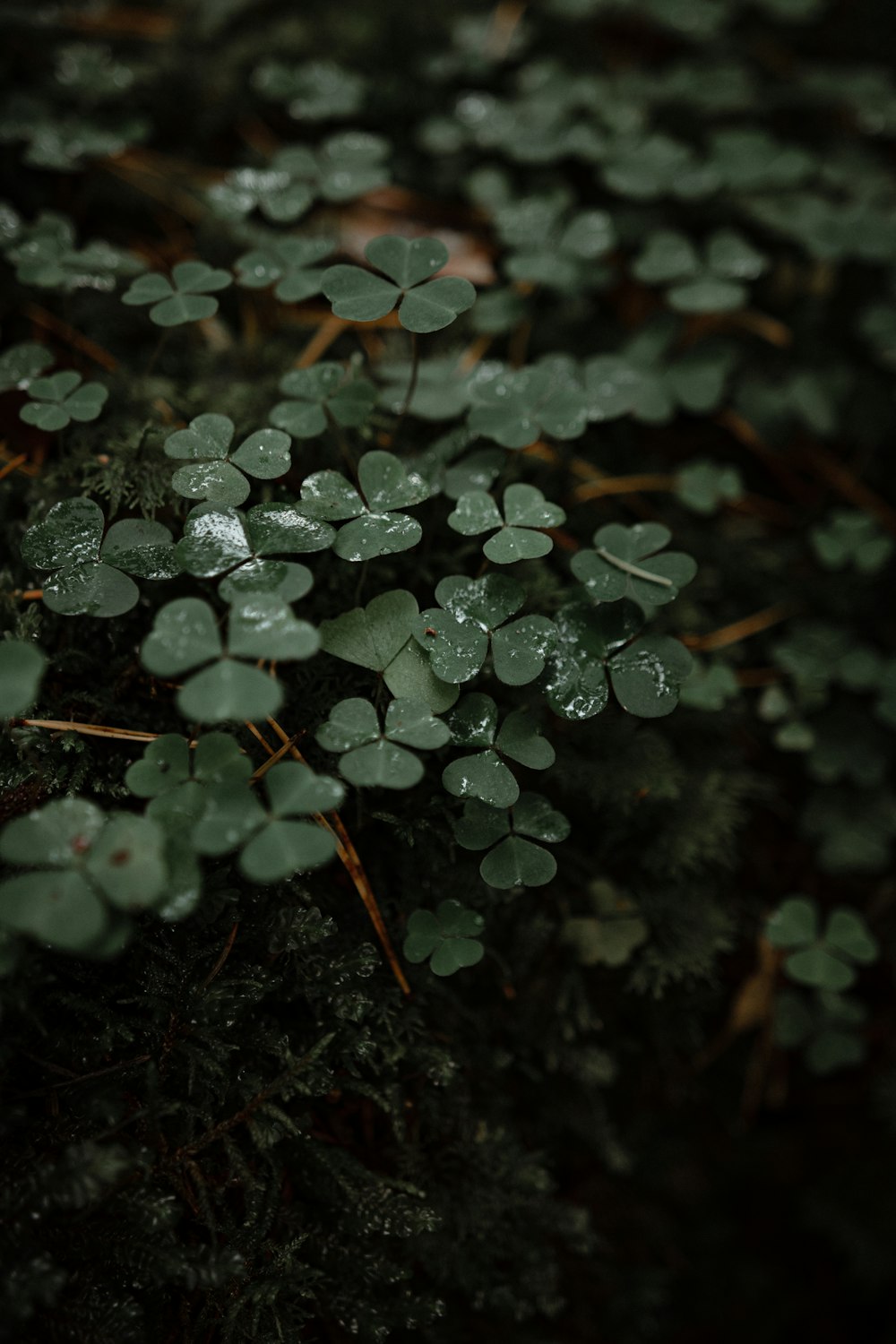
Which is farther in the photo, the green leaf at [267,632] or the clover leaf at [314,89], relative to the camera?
the clover leaf at [314,89]

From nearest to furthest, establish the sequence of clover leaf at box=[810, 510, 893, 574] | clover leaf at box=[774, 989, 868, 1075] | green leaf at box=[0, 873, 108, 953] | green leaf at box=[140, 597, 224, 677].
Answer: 1. green leaf at box=[0, 873, 108, 953]
2. green leaf at box=[140, 597, 224, 677]
3. clover leaf at box=[774, 989, 868, 1075]
4. clover leaf at box=[810, 510, 893, 574]

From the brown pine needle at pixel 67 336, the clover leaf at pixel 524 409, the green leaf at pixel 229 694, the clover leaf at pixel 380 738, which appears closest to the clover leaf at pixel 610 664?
the clover leaf at pixel 380 738

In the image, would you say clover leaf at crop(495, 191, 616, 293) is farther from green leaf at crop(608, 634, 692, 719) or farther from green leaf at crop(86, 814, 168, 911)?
green leaf at crop(86, 814, 168, 911)

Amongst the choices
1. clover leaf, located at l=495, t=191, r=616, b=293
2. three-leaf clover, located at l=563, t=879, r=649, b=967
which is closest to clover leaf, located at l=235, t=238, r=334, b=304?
clover leaf, located at l=495, t=191, r=616, b=293

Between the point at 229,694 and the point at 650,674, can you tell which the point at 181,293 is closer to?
the point at 229,694

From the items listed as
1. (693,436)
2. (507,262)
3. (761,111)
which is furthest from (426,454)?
(761,111)

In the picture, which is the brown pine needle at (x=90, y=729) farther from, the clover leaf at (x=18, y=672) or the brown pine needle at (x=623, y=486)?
the brown pine needle at (x=623, y=486)

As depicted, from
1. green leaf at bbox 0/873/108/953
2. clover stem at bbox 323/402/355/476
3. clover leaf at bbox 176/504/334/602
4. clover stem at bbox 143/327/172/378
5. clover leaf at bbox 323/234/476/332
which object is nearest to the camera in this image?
green leaf at bbox 0/873/108/953

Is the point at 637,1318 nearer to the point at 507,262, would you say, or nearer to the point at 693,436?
the point at 693,436
